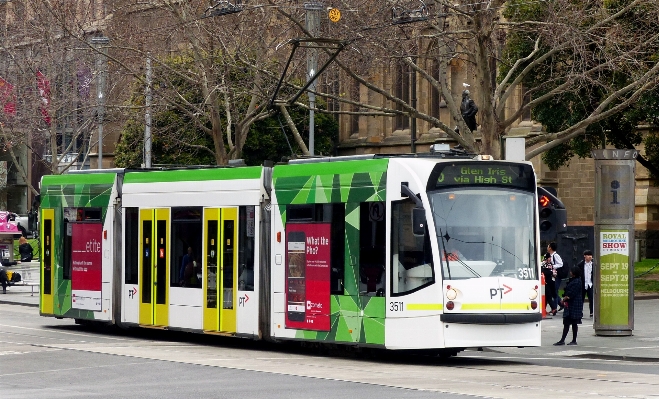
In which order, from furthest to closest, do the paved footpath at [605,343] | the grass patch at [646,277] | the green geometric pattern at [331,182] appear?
the grass patch at [646,277] < the paved footpath at [605,343] < the green geometric pattern at [331,182]

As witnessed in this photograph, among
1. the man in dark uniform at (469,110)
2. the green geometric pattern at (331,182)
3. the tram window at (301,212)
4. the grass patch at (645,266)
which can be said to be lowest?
the grass patch at (645,266)

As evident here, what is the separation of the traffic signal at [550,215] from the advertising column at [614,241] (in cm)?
571

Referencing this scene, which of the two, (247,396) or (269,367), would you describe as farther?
(269,367)

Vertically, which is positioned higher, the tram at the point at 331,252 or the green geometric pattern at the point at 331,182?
the green geometric pattern at the point at 331,182

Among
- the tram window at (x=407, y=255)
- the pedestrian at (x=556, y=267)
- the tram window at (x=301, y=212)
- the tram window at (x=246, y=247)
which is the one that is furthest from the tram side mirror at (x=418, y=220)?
the pedestrian at (x=556, y=267)

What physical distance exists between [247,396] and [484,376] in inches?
149

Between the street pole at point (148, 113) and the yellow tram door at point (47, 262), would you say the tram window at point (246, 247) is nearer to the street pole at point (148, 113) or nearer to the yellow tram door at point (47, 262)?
the yellow tram door at point (47, 262)

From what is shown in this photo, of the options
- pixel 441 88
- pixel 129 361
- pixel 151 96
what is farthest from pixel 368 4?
pixel 129 361

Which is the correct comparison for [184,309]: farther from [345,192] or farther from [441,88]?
[441,88]

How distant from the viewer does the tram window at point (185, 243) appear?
72.6 ft

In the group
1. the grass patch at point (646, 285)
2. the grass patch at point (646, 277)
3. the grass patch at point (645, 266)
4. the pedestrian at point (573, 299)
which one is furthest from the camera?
the grass patch at point (645, 266)

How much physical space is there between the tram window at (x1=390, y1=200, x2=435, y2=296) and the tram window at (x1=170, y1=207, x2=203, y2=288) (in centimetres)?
469

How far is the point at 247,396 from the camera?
14133 mm

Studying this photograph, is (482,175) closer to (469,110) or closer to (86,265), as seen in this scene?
(86,265)
